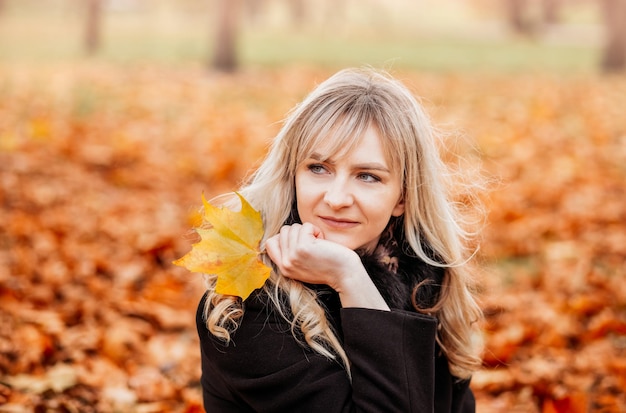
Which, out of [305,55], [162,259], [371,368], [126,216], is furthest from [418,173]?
[305,55]

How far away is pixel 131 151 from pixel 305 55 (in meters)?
10.7

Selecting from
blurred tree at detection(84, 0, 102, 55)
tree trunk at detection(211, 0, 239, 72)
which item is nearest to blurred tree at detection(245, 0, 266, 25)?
blurred tree at detection(84, 0, 102, 55)

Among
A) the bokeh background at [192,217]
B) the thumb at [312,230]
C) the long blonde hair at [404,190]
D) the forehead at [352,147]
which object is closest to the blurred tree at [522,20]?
the bokeh background at [192,217]

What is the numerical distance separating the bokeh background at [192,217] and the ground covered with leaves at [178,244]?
0.04 feet

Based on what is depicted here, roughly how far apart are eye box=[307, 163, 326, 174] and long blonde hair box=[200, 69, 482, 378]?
31 millimetres

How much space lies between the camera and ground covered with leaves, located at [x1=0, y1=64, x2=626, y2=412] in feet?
9.62

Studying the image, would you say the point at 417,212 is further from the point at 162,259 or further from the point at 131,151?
the point at 131,151

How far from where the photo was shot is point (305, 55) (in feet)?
54.6

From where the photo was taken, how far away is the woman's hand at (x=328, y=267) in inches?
67.4

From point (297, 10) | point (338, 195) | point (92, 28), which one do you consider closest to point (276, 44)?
point (92, 28)

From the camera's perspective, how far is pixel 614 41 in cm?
1384

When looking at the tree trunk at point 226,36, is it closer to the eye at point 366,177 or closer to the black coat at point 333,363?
the eye at point 366,177

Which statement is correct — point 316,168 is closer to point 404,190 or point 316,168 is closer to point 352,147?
point 352,147

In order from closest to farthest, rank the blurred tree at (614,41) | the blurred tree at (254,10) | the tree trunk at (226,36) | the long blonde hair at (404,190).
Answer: the long blonde hair at (404,190) → the tree trunk at (226,36) → the blurred tree at (614,41) → the blurred tree at (254,10)
